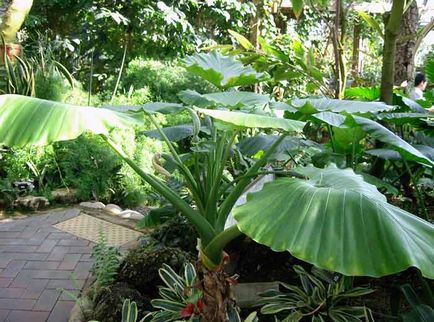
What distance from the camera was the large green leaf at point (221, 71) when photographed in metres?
1.76

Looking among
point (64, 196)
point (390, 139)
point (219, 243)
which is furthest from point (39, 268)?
point (390, 139)

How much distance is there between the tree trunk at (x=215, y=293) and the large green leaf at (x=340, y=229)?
1.42 feet

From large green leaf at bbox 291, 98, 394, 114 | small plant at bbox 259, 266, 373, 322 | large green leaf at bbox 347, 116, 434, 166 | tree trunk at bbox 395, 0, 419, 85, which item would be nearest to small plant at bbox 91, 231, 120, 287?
small plant at bbox 259, 266, 373, 322

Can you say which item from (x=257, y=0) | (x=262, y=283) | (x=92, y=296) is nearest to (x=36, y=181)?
Answer: (x=92, y=296)

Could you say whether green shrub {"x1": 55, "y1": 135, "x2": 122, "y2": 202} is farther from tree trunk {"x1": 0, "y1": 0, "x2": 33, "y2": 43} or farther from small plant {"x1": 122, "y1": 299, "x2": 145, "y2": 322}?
small plant {"x1": 122, "y1": 299, "x2": 145, "y2": 322}

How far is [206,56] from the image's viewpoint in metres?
2.18

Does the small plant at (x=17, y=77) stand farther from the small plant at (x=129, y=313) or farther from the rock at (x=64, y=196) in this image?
the small plant at (x=129, y=313)

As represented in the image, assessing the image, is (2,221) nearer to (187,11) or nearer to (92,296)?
(92,296)

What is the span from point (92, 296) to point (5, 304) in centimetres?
50

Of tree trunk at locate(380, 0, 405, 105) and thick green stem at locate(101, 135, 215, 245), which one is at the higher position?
tree trunk at locate(380, 0, 405, 105)

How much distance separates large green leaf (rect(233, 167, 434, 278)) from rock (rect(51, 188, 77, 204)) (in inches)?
123

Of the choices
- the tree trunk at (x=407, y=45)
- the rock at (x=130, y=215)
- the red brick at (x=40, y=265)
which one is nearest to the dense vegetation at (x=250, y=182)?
the tree trunk at (x=407, y=45)

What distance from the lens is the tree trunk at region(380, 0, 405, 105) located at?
5.84 ft

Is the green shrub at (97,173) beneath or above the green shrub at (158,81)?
beneath
